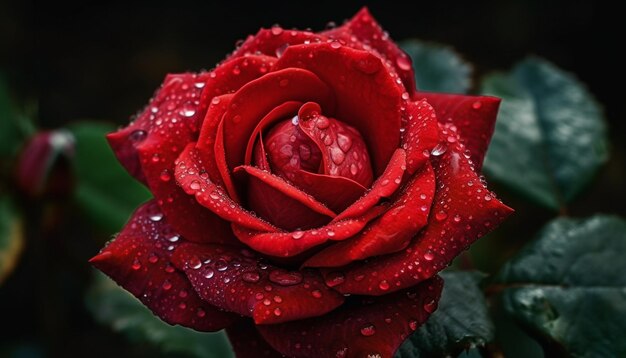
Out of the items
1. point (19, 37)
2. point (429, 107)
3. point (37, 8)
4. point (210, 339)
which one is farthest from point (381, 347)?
point (37, 8)

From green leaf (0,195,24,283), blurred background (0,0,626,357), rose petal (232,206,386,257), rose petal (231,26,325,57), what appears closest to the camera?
rose petal (232,206,386,257)

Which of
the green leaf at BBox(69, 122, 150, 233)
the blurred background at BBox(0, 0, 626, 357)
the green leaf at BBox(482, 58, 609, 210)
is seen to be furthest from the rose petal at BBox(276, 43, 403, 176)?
the blurred background at BBox(0, 0, 626, 357)

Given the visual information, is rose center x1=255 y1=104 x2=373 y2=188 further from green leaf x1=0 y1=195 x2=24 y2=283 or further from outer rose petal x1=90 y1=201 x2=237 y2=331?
green leaf x1=0 y1=195 x2=24 y2=283

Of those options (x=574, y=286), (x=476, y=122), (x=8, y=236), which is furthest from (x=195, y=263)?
(x=8, y=236)

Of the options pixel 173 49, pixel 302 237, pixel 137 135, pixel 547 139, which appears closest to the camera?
pixel 302 237

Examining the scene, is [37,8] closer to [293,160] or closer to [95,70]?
[95,70]

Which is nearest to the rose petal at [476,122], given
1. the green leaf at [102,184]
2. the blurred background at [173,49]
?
the green leaf at [102,184]

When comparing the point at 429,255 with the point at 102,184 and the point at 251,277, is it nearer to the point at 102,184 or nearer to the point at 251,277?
the point at 251,277
